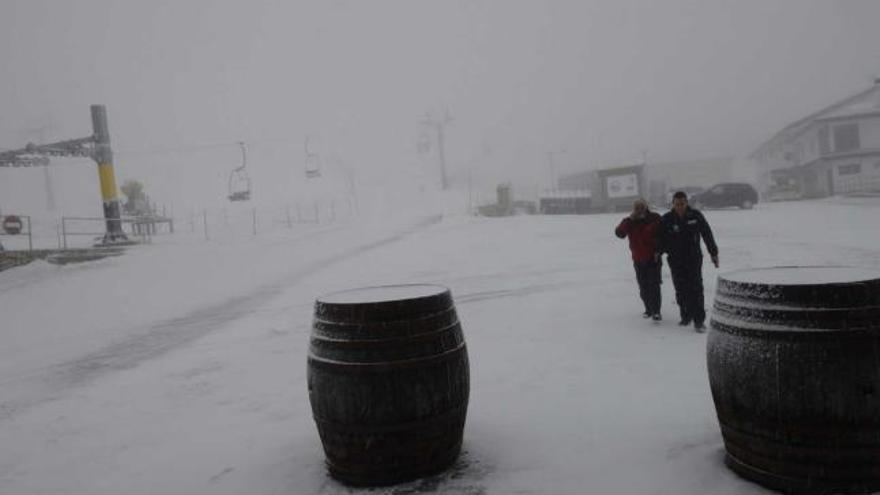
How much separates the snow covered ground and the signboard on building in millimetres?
23302

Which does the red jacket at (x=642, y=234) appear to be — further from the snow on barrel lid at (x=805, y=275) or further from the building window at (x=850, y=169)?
the building window at (x=850, y=169)

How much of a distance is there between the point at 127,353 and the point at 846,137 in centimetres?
5324

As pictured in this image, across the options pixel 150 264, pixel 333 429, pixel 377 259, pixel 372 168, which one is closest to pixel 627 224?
pixel 333 429

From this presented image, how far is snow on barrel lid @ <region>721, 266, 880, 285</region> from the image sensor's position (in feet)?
10.6

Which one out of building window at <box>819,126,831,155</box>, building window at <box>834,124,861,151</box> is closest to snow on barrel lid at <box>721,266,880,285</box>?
building window at <box>834,124,861,151</box>

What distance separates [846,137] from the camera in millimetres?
47125

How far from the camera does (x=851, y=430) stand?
305cm

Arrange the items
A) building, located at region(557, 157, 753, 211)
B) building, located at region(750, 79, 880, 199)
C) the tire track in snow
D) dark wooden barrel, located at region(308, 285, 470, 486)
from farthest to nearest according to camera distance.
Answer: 1. building, located at region(750, 79, 880, 199)
2. building, located at region(557, 157, 753, 211)
3. the tire track in snow
4. dark wooden barrel, located at region(308, 285, 470, 486)

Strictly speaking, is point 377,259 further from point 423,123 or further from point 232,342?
point 423,123

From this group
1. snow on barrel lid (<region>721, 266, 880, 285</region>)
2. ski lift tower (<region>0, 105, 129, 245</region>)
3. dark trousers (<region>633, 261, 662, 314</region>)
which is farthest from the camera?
ski lift tower (<region>0, 105, 129, 245</region>)

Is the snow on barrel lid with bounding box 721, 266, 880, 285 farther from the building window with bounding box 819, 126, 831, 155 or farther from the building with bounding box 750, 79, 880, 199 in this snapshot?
the building window with bounding box 819, 126, 831, 155

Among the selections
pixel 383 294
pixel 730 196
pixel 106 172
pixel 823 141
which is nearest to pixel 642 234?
pixel 383 294

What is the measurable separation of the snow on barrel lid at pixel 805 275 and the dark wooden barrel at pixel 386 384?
175 cm

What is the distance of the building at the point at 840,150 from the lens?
45688mm
